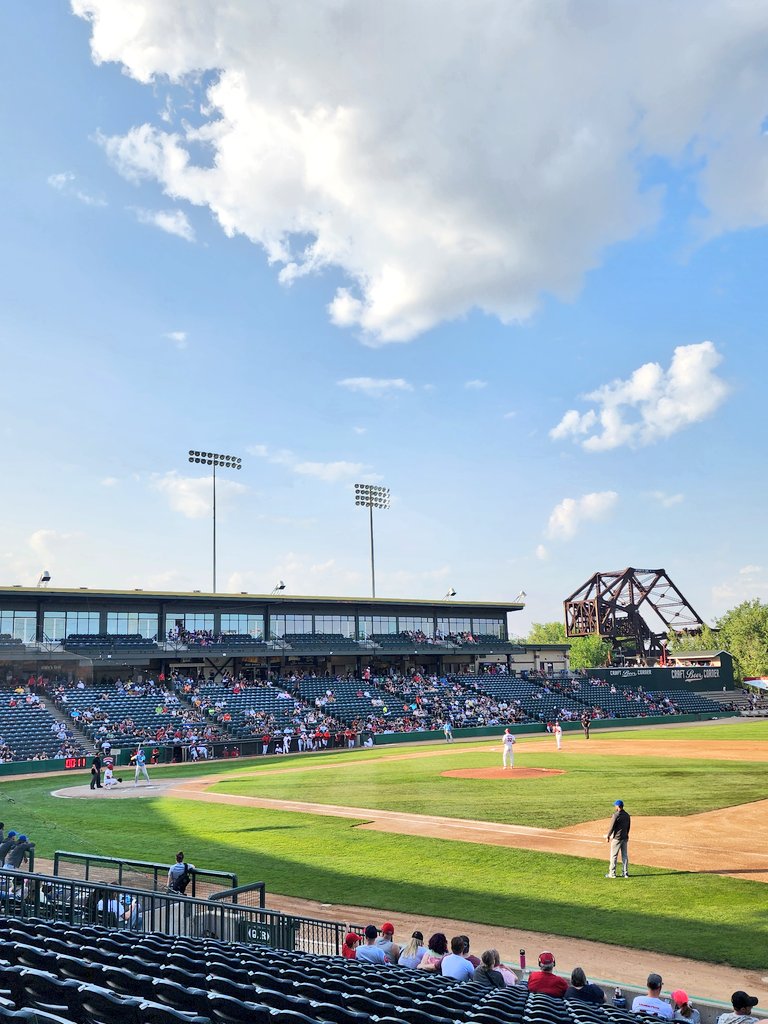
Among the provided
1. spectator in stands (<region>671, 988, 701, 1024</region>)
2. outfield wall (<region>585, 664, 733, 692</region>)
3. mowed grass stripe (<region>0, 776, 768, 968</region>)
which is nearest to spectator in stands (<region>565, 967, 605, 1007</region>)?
spectator in stands (<region>671, 988, 701, 1024</region>)

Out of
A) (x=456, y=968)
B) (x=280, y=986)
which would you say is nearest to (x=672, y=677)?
(x=456, y=968)

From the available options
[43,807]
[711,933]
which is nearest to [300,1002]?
[711,933]

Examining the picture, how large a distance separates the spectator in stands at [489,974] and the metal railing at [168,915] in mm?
3393

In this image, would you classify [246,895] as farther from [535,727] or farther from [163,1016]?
[535,727]

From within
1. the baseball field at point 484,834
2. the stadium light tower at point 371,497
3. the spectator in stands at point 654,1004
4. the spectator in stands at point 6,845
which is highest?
the stadium light tower at point 371,497

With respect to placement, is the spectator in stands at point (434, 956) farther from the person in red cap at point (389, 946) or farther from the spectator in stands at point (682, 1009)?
the spectator in stands at point (682, 1009)

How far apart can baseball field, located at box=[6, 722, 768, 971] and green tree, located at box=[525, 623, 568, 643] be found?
145 metres

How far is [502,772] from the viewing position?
3412cm

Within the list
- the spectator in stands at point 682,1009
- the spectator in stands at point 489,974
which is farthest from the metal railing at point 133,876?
the spectator in stands at point 682,1009

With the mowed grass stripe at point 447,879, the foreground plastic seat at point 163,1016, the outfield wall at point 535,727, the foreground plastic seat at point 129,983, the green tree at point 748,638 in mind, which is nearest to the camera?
the foreground plastic seat at point 163,1016

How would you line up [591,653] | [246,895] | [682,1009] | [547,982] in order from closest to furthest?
1. [682,1009]
2. [547,982]
3. [246,895]
4. [591,653]

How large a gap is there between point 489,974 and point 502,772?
25506mm

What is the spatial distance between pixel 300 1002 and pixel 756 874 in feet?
43.5

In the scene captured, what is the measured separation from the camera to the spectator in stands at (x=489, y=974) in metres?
9.42
